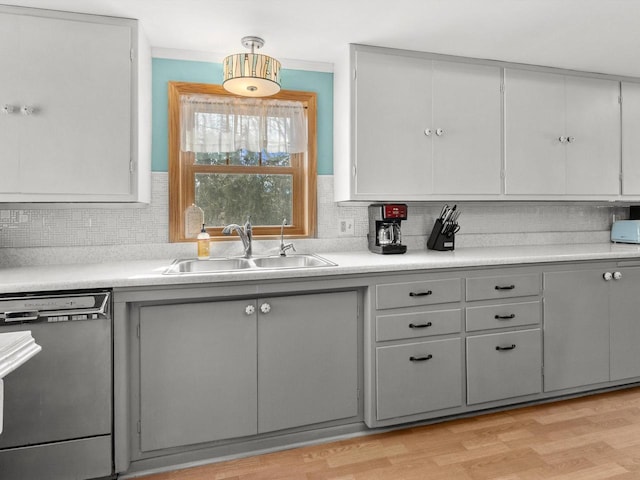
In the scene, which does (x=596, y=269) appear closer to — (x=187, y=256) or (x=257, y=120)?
(x=257, y=120)

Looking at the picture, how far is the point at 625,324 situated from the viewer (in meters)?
2.53

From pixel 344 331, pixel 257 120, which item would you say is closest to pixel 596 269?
pixel 344 331

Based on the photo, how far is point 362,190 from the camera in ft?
7.93

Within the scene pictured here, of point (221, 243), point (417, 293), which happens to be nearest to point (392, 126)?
point (417, 293)

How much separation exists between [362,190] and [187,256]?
46.1 inches

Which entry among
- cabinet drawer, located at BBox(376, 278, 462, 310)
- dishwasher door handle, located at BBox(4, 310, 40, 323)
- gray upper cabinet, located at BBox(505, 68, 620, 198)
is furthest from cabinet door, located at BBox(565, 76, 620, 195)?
dishwasher door handle, located at BBox(4, 310, 40, 323)

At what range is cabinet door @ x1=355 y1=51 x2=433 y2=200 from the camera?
2.39 meters

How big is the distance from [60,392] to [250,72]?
5.99 ft

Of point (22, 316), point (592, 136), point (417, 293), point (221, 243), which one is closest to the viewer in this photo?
point (22, 316)

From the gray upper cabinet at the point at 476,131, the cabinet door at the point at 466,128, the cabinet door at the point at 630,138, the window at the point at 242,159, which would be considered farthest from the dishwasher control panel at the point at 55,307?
the cabinet door at the point at 630,138

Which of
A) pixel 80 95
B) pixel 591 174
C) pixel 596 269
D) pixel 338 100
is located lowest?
pixel 596 269

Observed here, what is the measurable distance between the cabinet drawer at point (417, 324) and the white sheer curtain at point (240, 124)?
129cm

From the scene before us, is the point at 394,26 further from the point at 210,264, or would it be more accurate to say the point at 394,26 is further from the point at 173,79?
the point at 210,264

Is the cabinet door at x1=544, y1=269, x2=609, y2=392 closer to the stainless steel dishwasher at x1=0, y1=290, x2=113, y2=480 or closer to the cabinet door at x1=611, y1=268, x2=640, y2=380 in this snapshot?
the cabinet door at x1=611, y1=268, x2=640, y2=380
